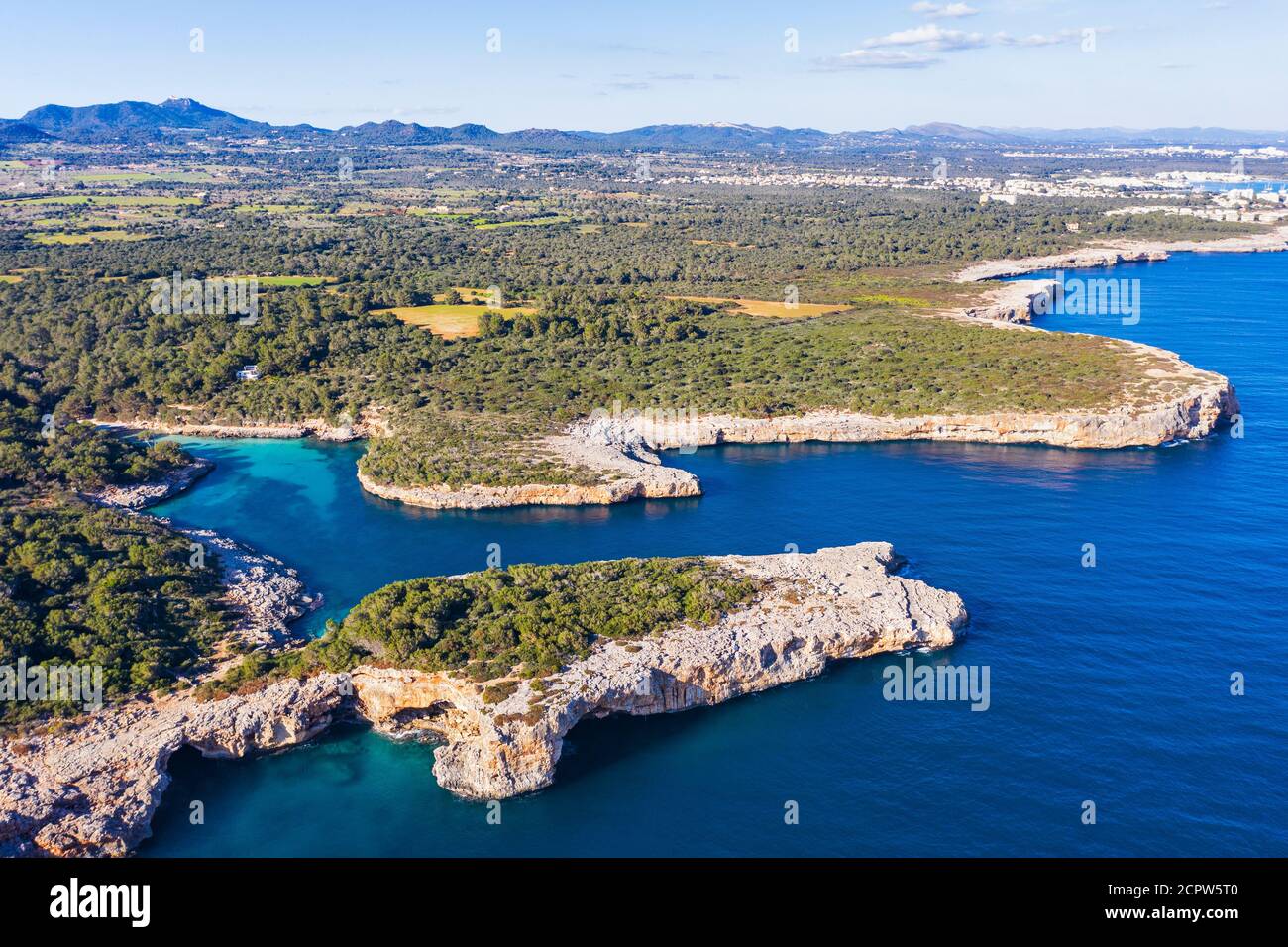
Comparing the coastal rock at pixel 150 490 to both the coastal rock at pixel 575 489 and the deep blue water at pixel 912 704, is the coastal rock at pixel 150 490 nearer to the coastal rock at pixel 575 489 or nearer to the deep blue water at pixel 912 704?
the deep blue water at pixel 912 704

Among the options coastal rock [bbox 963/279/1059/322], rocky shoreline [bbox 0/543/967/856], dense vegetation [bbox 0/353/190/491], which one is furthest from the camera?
coastal rock [bbox 963/279/1059/322]

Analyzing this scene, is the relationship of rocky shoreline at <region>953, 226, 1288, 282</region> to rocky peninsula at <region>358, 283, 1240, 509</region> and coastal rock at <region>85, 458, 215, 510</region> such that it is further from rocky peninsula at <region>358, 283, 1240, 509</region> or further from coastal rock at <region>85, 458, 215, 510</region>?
coastal rock at <region>85, 458, 215, 510</region>

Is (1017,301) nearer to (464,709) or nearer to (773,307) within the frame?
(773,307)

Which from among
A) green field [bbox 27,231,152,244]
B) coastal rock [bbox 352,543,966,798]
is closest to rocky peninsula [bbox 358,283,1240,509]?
coastal rock [bbox 352,543,966,798]

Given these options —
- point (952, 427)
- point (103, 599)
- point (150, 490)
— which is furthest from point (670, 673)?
point (952, 427)

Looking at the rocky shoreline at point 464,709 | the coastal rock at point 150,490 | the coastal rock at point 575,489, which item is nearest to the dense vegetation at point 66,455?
the coastal rock at point 150,490
